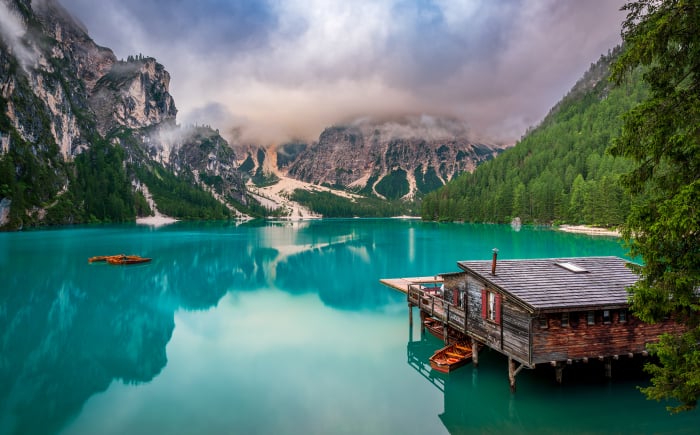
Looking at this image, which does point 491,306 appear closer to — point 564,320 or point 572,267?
point 564,320

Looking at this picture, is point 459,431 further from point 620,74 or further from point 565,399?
point 620,74

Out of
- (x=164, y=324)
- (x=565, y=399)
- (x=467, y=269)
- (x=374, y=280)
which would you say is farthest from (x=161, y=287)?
(x=565, y=399)

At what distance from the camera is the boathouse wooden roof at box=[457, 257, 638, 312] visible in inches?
752

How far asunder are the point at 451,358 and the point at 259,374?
1153 cm

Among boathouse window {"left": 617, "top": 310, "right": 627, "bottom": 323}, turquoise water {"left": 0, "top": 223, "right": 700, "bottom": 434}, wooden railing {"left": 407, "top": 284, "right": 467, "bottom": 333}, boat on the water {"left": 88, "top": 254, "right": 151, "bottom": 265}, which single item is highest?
boathouse window {"left": 617, "top": 310, "right": 627, "bottom": 323}

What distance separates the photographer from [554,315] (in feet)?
62.4

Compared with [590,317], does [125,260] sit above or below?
below

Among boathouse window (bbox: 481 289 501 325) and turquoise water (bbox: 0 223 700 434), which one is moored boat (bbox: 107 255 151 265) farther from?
boathouse window (bbox: 481 289 501 325)

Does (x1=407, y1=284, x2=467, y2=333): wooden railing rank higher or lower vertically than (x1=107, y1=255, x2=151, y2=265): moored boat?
higher

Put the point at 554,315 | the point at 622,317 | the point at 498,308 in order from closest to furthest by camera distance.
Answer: the point at 554,315 → the point at 622,317 → the point at 498,308

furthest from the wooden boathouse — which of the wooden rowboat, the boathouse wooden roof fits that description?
the wooden rowboat

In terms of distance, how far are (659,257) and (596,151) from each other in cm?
21204

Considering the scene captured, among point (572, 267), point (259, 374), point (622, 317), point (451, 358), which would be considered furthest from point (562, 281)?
point (259, 374)

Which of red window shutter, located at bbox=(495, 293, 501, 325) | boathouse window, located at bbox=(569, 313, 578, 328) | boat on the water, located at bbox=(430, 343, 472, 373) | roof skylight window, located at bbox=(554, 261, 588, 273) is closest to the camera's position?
boathouse window, located at bbox=(569, 313, 578, 328)
